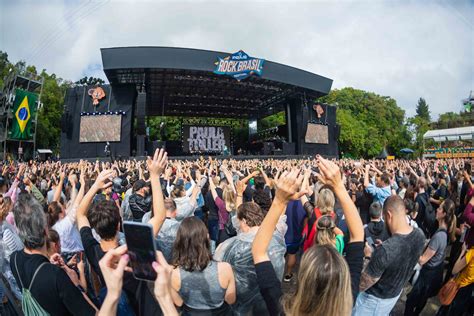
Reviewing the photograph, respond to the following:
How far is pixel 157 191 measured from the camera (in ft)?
7.77

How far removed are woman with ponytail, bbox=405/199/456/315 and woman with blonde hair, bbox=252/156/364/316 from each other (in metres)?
2.08

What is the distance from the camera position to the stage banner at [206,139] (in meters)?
29.4

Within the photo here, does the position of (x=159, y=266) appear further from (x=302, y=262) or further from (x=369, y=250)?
(x=369, y=250)

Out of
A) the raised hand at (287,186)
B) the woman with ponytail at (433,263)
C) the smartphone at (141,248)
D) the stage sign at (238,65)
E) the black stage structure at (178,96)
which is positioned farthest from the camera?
the stage sign at (238,65)

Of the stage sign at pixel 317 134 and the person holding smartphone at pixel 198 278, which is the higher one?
the stage sign at pixel 317 134

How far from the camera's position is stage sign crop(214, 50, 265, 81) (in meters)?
20.4

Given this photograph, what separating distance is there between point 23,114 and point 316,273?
29630mm

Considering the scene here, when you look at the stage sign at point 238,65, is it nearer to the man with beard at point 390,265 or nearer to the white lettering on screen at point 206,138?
the white lettering on screen at point 206,138

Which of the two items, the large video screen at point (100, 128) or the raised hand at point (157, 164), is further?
the large video screen at point (100, 128)

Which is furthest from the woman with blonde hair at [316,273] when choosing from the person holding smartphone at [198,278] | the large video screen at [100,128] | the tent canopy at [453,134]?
the tent canopy at [453,134]

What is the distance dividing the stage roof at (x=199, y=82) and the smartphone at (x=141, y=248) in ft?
63.9

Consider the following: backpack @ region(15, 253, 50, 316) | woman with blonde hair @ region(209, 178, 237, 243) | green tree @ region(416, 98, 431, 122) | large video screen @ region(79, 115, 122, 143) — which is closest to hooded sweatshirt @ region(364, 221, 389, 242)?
woman with blonde hair @ region(209, 178, 237, 243)

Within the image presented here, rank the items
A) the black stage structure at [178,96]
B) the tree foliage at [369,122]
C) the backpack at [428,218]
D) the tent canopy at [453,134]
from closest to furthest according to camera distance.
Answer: the backpack at [428,218], the black stage structure at [178,96], the tent canopy at [453,134], the tree foliage at [369,122]

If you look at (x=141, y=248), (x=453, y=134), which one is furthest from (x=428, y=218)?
(x=453, y=134)
